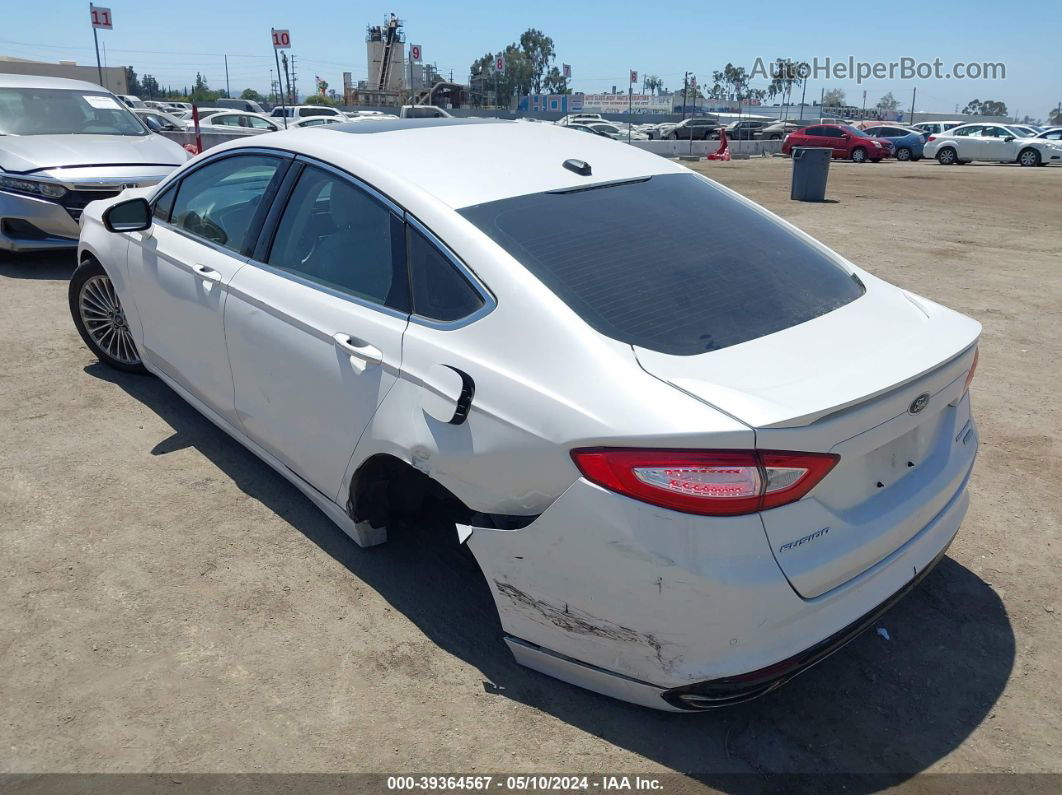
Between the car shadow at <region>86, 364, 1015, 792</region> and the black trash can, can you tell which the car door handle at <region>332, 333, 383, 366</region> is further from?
the black trash can

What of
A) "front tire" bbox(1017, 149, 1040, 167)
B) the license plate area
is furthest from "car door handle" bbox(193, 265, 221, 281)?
"front tire" bbox(1017, 149, 1040, 167)

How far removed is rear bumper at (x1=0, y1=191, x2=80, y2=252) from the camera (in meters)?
7.53

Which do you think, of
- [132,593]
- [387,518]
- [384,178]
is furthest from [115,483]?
[384,178]

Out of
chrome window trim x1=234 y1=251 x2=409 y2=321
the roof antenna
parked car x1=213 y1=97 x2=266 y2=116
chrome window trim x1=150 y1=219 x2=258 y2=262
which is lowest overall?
chrome window trim x1=234 y1=251 x2=409 y2=321

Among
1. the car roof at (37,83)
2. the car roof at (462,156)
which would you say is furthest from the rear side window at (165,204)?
the car roof at (37,83)

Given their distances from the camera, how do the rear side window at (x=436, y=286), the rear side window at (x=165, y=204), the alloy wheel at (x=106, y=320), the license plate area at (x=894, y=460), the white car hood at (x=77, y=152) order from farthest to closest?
the white car hood at (x=77, y=152), the alloy wheel at (x=106, y=320), the rear side window at (x=165, y=204), the rear side window at (x=436, y=286), the license plate area at (x=894, y=460)

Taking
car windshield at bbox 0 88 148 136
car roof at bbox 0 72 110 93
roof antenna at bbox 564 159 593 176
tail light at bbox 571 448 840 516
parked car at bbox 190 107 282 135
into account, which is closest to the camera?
tail light at bbox 571 448 840 516

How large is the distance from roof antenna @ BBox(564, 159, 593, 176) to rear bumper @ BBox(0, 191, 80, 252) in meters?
6.02

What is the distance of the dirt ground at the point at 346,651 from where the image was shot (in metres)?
2.53

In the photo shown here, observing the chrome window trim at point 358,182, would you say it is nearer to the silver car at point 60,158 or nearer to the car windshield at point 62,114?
the silver car at point 60,158

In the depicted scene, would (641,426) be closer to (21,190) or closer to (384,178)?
(384,178)

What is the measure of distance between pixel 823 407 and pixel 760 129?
44159mm

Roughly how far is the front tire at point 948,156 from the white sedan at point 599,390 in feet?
102

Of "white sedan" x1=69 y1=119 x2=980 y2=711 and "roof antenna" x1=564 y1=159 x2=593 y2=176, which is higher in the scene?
"roof antenna" x1=564 y1=159 x2=593 y2=176
